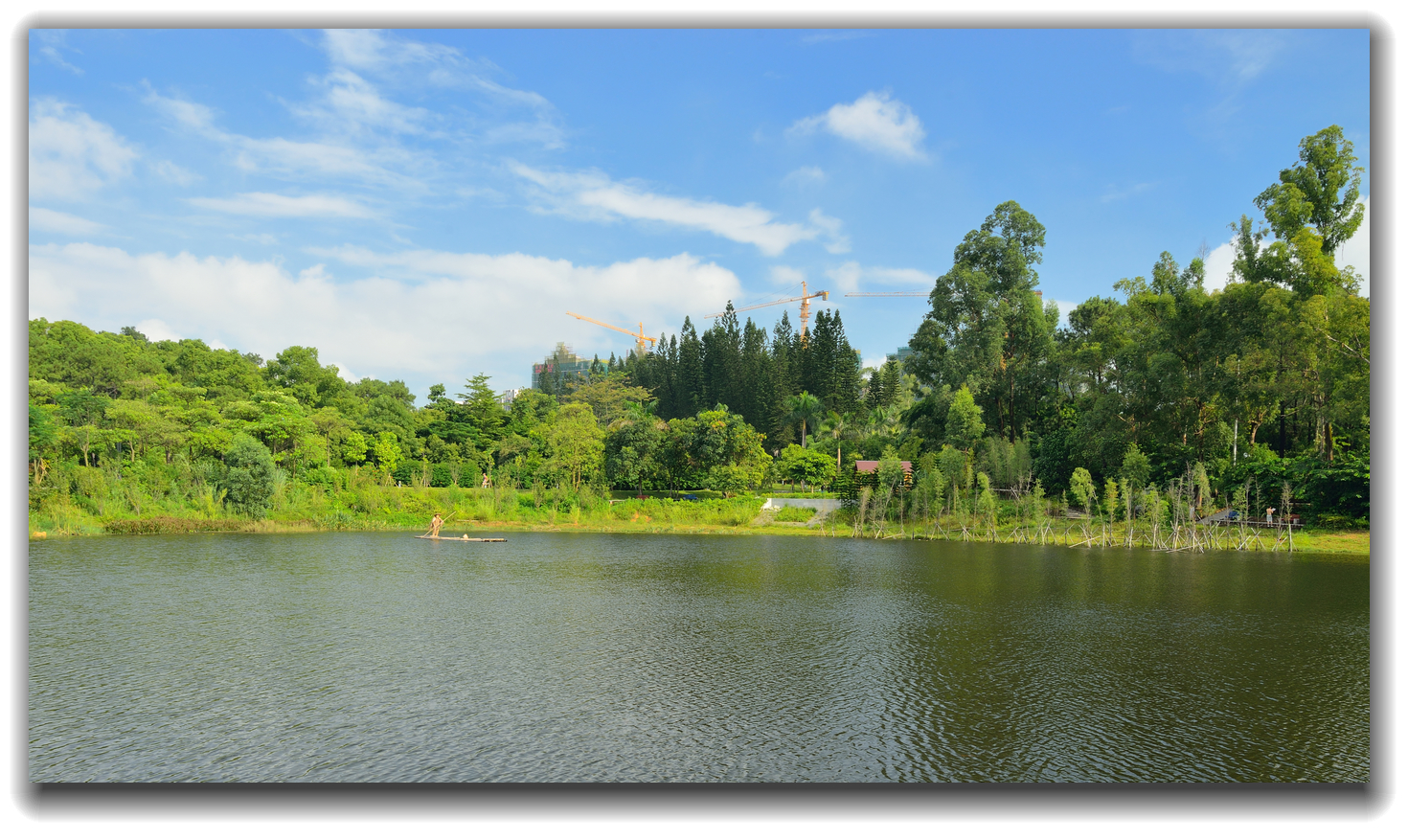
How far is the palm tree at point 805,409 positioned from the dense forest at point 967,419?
587 centimetres

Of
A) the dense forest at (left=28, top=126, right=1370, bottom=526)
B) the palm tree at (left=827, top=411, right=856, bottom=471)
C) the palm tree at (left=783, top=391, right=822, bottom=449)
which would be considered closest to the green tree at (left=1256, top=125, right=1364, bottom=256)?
the dense forest at (left=28, top=126, right=1370, bottom=526)

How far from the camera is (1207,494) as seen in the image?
25.0m

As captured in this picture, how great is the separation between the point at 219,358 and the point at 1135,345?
1762 inches

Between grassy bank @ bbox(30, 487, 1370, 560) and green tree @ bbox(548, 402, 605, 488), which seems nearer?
grassy bank @ bbox(30, 487, 1370, 560)

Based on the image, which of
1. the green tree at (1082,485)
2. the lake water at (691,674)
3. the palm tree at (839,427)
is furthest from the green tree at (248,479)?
the green tree at (1082,485)

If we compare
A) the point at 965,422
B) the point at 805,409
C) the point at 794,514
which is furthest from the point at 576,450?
the point at 805,409

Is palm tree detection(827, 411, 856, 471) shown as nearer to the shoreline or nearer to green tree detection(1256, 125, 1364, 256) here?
the shoreline

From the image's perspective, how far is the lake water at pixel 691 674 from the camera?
7.23 m

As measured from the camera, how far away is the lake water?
723cm

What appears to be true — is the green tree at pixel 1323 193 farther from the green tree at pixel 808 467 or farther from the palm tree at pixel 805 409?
the palm tree at pixel 805 409

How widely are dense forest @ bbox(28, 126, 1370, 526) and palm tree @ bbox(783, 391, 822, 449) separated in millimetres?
5868

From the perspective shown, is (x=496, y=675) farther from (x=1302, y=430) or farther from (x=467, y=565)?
(x=1302, y=430)

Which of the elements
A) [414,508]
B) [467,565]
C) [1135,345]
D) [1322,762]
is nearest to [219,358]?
[414,508]

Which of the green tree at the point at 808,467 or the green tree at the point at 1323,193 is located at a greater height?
the green tree at the point at 1323,193
